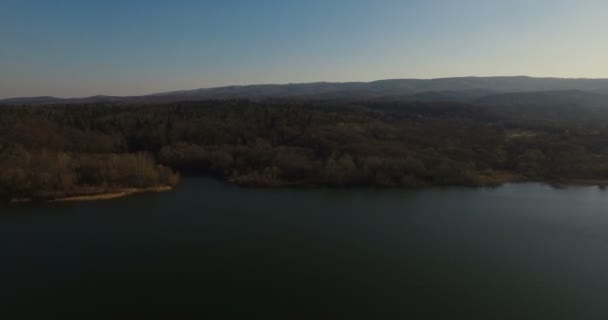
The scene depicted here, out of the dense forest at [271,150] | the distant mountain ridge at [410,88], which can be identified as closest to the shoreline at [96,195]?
the dense forest at [271,150]

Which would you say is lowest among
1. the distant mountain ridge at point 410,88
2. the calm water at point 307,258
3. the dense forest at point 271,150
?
the calm water at point 307,258

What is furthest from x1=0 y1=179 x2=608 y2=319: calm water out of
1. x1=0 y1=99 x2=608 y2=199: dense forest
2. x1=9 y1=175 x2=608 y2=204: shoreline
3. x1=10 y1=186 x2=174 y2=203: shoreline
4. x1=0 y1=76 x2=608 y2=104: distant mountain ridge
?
x1=0 y1=76 x2=608 y2=104: distant mountain ridge

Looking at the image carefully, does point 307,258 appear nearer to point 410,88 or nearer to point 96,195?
point 96,195

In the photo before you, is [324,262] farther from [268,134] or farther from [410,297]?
[268,134]

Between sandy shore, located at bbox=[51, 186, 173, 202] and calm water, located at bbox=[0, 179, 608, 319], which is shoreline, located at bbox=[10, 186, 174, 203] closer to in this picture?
sandy shore, located at bbox=[51, 186, 173, 202]

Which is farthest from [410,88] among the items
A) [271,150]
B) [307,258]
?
[307,258]

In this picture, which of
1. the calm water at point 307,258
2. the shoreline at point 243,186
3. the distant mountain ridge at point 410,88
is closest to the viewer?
the calm water at point 307,258

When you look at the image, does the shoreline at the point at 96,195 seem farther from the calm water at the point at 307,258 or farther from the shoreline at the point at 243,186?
the calm water at the point at 307,258
